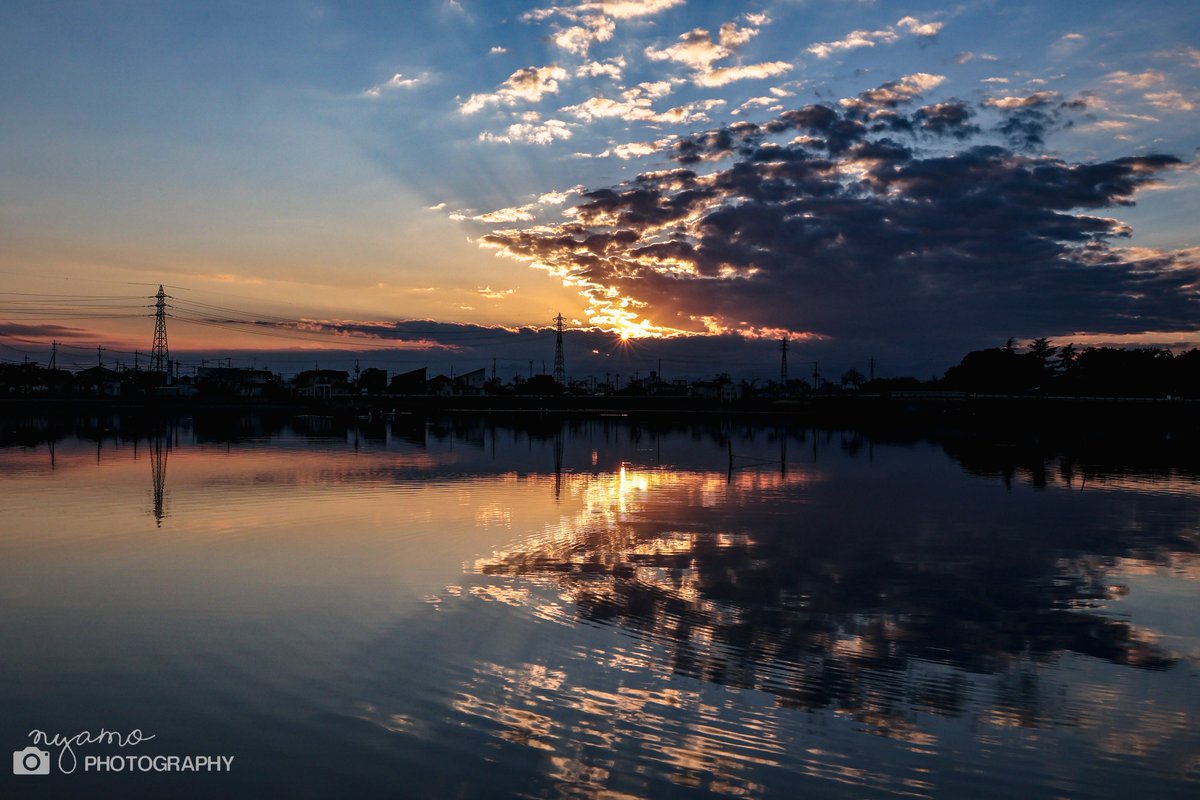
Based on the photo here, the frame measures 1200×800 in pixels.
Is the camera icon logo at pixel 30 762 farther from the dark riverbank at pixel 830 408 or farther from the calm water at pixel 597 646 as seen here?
the dark riverbank at pixel 830 408

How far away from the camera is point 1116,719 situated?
11.9 meters

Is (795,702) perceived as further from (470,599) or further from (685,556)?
(685,556)

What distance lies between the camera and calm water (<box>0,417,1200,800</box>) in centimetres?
1003

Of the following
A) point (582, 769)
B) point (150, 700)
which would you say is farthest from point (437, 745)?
point (150, 700)

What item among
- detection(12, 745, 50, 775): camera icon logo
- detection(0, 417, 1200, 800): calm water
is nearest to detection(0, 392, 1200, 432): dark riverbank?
detection(0, 417, 1200, 800): calm water

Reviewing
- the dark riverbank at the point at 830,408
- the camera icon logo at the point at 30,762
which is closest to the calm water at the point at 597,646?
the camera icon logo at the point at 30,762

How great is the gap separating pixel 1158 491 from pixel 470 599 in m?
45.0

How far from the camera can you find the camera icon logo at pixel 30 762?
995 centimetres

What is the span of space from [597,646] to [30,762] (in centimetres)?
917

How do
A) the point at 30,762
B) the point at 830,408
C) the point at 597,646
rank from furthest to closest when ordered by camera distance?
the point at 830,408 → the point at 597,646 → the point at 30,762

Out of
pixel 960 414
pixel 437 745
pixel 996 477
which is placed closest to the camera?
pixel 437 745

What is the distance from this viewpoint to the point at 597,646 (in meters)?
14.7

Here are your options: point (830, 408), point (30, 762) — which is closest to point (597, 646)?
point (30, 762)

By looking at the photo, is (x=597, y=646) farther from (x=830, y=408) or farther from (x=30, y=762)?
(x=830, y=408)
